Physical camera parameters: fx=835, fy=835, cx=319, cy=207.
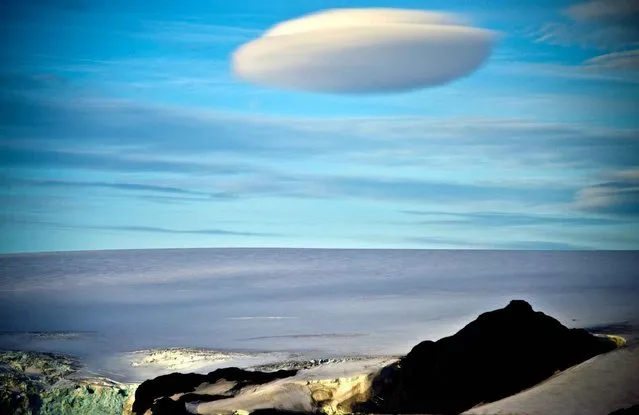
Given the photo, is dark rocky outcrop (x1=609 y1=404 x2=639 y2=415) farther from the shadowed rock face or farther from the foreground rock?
the foreground rock

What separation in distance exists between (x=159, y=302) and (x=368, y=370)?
2622mm

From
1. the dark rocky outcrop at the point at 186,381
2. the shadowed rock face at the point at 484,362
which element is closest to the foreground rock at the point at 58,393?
the dark rocky outcrop at the point at 186,381

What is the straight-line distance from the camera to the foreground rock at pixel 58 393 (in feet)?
14.9

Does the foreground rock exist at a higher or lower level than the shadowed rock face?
lower

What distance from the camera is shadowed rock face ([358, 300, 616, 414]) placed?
3.85 m

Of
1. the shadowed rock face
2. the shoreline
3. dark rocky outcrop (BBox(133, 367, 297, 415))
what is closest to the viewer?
the shoreline

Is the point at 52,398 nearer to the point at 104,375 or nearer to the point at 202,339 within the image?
the point at 104,375

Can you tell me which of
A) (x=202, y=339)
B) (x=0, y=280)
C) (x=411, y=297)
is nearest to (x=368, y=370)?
(x=202, y=339)

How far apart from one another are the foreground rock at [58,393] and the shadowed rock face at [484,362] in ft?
4.68

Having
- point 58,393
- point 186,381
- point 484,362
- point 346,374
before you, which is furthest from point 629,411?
point 58,393

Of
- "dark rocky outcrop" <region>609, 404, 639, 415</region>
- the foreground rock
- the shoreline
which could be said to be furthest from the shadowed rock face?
the foreground rock

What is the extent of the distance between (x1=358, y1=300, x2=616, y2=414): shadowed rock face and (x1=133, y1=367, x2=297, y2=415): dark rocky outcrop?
0.63 metres

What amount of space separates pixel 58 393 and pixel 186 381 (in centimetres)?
73

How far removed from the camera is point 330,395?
4.09 meters
